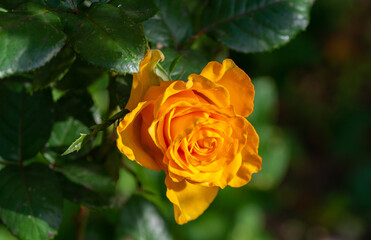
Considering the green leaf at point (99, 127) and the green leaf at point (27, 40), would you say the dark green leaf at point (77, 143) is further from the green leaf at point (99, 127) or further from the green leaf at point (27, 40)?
the green leaf at point (27, 40)

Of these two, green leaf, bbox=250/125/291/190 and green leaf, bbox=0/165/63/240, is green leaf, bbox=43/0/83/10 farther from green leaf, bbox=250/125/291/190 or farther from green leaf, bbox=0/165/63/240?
green leaf, bbox=250/125/291/190

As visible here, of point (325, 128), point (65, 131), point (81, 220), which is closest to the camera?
point (65, 131)

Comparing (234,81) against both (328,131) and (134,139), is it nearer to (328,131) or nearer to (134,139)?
(134,139)

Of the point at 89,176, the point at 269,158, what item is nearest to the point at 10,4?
the point at 89,176

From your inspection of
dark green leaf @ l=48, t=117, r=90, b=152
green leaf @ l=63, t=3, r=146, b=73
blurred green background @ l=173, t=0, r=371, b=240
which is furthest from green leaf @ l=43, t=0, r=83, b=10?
blurred green background @ l=173, t=0, r=371, b=240

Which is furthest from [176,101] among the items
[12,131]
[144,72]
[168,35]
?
[12,131]

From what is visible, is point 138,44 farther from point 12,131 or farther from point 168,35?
point 12,131
